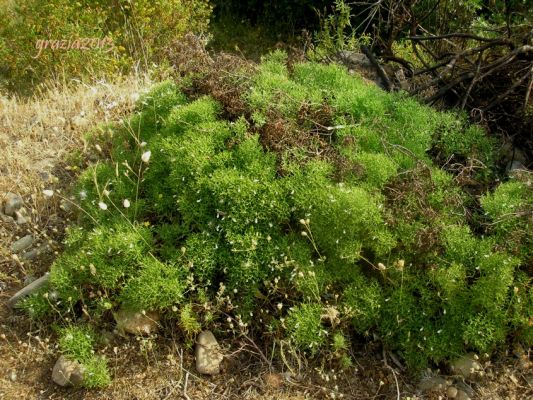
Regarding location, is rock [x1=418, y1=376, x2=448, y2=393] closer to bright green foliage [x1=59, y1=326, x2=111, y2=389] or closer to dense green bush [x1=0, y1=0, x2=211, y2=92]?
bright green foliage [x1=59, y1=326, x2=111, y2=389]

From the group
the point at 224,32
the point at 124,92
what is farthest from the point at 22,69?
the point at 224,32

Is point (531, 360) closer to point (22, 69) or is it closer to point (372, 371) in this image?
point (372, 371)

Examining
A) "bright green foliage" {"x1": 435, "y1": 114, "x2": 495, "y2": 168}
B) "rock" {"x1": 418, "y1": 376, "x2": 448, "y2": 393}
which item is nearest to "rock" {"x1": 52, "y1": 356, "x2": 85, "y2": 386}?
"rock" {"x1": 418, "y1": 376, "x2": 448, "y2": 393}

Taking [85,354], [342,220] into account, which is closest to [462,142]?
[342,220]

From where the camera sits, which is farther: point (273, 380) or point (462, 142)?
point (462, 142)

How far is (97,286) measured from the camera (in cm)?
374

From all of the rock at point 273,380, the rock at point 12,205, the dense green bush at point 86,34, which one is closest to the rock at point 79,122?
the rock at point 12,205

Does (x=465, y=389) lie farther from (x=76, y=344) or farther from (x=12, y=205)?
(x=12, y=205)

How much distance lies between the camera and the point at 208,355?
3.53 m

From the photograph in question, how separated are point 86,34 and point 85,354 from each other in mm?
→ 4611

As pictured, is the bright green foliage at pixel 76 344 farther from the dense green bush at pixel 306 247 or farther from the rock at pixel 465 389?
the rock at pixel 465 389

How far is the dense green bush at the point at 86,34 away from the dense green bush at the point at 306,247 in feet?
9.93

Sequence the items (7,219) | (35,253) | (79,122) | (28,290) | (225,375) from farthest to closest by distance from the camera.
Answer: (79,122), (7,219), (35,253), (28,290), (225,375)

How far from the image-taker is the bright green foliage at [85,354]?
11.1 ft
